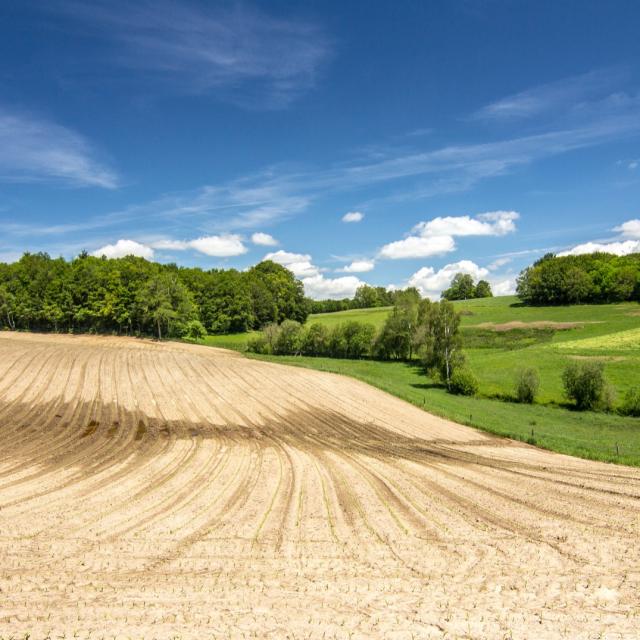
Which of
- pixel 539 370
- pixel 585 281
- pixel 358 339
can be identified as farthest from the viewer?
pixel 585 281

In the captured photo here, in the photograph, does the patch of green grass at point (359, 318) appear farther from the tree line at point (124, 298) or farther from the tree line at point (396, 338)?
the tree line at point (124, 298)

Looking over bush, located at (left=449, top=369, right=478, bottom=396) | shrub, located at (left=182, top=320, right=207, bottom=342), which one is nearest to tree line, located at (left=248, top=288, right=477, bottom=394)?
bush, located at (left=449, top=369, right=478, bottom=396)

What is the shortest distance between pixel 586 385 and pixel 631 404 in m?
3.85

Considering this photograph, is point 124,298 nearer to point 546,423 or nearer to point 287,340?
point 287,340

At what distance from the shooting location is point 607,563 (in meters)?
11.3

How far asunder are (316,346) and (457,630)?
2766 inches

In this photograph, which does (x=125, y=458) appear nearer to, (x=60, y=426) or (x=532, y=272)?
(x=60, y=426)

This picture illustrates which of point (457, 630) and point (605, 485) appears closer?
point (457, 630)

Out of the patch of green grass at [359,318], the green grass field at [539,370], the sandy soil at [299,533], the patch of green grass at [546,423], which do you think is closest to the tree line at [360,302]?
the patch of green grass at [359,318]

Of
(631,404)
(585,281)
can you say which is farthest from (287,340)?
(585,281)

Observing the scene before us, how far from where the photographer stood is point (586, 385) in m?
44.6

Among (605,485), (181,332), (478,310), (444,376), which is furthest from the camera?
(478,310)

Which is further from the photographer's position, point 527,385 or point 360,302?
point 360,302

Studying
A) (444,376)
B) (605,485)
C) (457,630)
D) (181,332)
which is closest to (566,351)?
(444,376)
